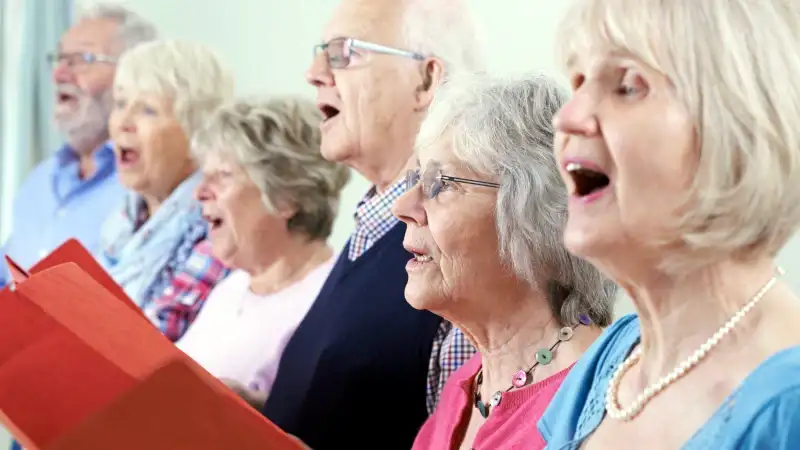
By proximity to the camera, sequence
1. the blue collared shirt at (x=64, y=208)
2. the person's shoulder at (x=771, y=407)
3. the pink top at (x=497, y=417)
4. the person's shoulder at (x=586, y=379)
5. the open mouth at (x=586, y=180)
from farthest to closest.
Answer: the blue collared shirt at (x=64, y=208) < the pink top at (x=497, y=417) < the person's shoulder at (x=586, y=379) < the open mouth at (x=586, y=180) < the person's shoulder at (x=771, y=407)

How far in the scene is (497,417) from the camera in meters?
1.05

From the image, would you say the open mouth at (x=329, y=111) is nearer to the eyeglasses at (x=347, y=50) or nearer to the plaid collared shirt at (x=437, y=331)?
the eyeglasses at (x=347, y=50)

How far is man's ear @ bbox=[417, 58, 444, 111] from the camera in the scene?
150 centimetres

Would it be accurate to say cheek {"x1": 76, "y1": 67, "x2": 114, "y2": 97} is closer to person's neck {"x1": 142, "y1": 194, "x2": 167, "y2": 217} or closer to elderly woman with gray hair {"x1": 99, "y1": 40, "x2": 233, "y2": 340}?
elderly woman with gray hair {"x1": 99, "y1": 40, "x2": 233, "y2": 340}

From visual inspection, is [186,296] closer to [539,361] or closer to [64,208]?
[64,208]

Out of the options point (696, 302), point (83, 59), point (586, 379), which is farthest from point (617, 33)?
point (83, 59)

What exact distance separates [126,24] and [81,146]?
37 cm

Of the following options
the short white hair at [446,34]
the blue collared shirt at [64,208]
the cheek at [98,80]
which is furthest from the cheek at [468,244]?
the cheek at [98,80]

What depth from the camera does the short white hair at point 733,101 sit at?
646 mm

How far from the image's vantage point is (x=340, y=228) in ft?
8.17

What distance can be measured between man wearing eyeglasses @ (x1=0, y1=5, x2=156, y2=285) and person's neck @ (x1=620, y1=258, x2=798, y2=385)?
1997mm

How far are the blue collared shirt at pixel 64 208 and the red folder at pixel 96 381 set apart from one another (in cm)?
140

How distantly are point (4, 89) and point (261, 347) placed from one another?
2019mm

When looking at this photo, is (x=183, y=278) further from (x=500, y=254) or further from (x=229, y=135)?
(x=500, y=254)
